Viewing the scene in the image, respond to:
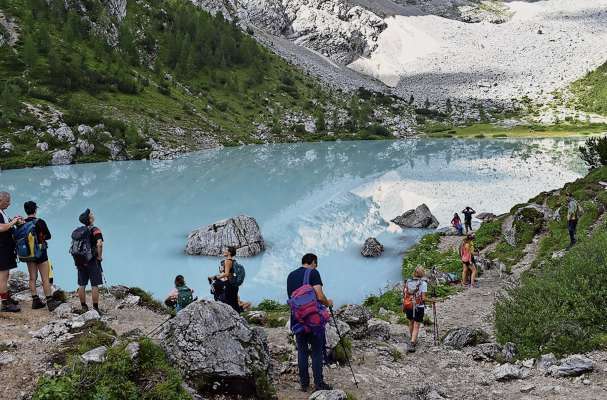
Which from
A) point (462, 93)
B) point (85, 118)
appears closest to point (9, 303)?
point (85, 118)

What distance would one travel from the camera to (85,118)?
76.6 m

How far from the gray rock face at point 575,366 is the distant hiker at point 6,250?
11365 millimetres

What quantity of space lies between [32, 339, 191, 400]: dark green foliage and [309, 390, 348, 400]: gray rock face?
2160 millimetres

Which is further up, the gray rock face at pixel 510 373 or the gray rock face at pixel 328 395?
the gray rock face at pixel 328 395

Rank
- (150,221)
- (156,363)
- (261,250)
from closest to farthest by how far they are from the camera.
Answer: (156,363) < (261,250) < (150,221)

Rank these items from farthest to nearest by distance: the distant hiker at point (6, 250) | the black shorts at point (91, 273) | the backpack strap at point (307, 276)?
the black shorts at point (91, 273)
the distant hiker at point (6, 250)
the backpack strap at point (307, 276)

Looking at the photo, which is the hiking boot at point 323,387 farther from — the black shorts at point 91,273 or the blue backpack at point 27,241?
the blue backpack at point 27,241

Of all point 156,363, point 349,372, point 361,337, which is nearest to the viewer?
point 156,363

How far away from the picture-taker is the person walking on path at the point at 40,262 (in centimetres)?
1117

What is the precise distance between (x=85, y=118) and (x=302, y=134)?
4575 cm

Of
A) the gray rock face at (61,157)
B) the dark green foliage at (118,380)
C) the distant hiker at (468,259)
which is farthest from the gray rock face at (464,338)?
the gray rock face at (61,157)

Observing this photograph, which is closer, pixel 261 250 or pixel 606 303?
pixel 606 303

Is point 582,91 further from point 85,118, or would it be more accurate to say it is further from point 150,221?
point 150,221

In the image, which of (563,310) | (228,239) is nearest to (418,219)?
(228,239)
